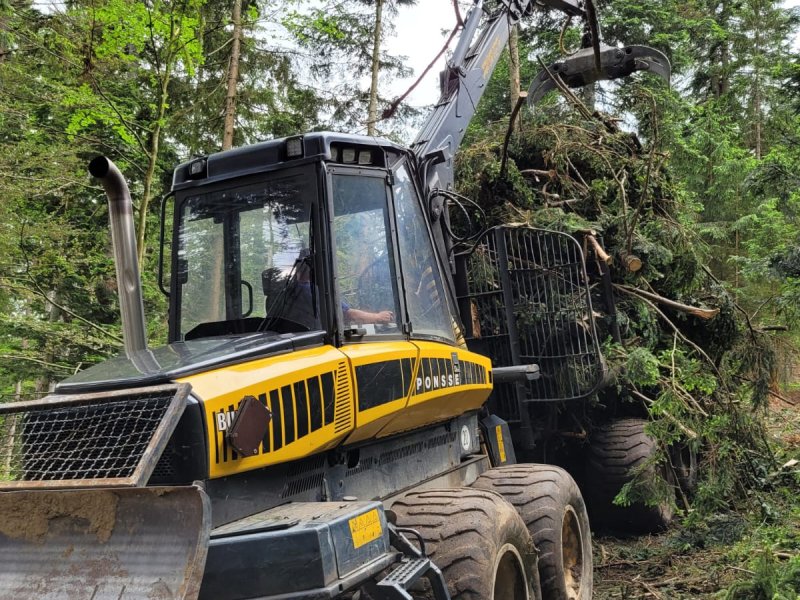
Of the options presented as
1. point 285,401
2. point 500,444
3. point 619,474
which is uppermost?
point 285,401

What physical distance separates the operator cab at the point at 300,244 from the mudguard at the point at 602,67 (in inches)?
180

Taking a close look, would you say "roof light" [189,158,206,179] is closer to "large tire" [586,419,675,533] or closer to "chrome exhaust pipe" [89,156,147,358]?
"chrome exhaust pipe" [89,156,147,358]

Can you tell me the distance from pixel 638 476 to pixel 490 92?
17975 millimetres

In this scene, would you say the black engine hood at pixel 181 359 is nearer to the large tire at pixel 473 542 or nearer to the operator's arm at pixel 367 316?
the operator's arm at pixel 367 316

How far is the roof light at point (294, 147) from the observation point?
4.18 meters

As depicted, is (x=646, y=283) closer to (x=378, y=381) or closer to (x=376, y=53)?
(x=378, y=381)

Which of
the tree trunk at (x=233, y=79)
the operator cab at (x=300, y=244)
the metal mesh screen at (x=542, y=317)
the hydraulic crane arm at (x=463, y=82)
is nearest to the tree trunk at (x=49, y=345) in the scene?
the tree trunk at (x=233, y=79)

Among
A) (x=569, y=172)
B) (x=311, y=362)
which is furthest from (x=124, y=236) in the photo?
(x=569, y=172)

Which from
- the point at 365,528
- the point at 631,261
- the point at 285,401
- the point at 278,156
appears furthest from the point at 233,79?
the point at 365,528

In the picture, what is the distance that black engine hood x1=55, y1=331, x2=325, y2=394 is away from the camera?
330 centimetres

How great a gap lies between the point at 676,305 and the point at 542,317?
5.84 feet

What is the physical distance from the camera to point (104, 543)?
9.64ft

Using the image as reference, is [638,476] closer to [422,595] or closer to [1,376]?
[422,595]

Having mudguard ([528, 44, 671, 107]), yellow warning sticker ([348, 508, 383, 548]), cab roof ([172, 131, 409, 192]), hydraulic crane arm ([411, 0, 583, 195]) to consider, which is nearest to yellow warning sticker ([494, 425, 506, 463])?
hydraulic crane arm ([411, 0, 583, 195])
